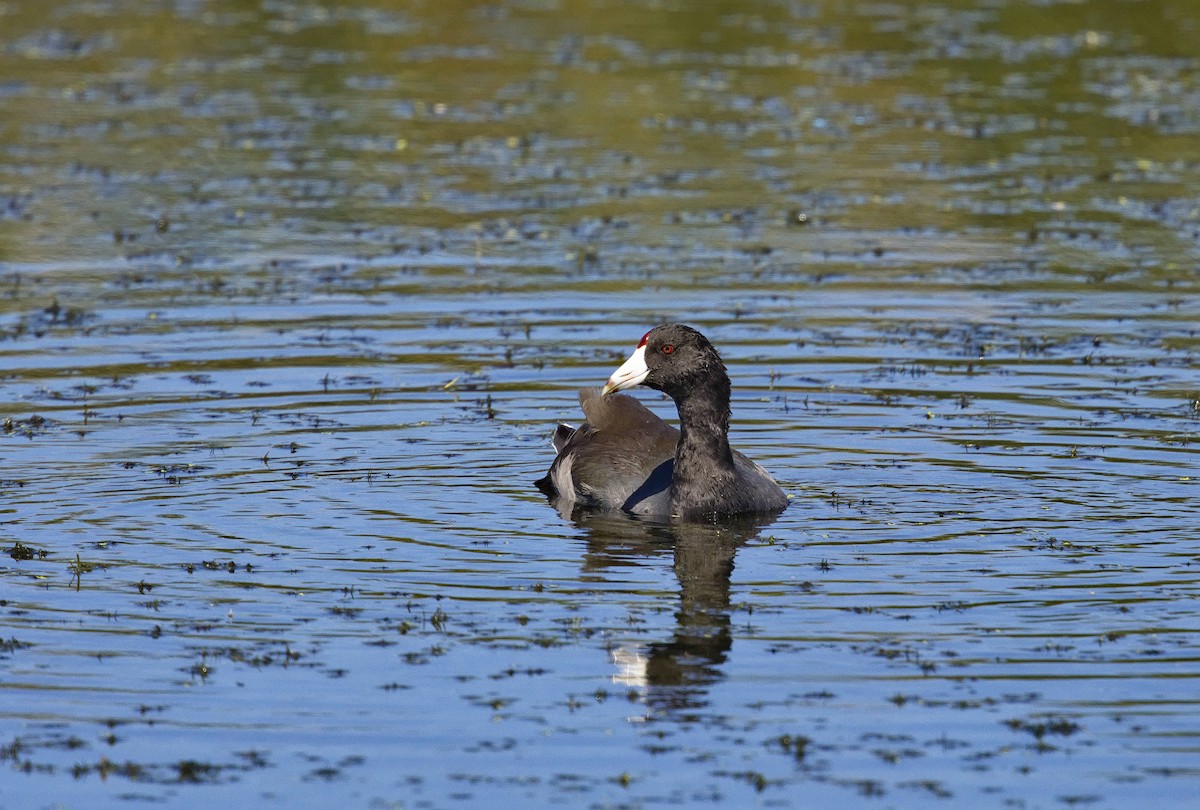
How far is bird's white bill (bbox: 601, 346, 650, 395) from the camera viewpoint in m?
12.9

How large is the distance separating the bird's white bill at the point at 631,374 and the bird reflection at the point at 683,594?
3.12 ft

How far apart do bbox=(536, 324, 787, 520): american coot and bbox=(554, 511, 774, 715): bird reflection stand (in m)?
0.15

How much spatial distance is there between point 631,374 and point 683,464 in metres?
0.73

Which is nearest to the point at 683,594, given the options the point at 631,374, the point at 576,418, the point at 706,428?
the point at 706,428

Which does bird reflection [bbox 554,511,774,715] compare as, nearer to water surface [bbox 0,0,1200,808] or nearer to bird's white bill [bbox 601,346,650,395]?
water surface [bbox 0,0,1200,808]

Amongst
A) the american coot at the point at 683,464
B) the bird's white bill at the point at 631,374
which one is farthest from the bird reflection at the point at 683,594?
the bird's white bill at the point at 631,374

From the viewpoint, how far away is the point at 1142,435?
14.5 meters

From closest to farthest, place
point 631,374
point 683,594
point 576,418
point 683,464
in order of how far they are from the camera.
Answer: point 683,594, point 631,374, point 683,464, point 576,418

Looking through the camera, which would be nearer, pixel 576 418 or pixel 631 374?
pixel 631 374

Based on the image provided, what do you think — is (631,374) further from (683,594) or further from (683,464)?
(683,594)

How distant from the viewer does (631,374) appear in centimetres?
1289

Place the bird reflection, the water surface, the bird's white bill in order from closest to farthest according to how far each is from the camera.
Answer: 1. the water surface
2. the bird reflection
3. the bird's white bill

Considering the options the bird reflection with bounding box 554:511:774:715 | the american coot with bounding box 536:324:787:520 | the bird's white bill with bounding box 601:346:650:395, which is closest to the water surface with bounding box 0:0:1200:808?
the bird reflection with bounding box 554:511:774:715

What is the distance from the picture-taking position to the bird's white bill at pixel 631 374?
42.2 feet
